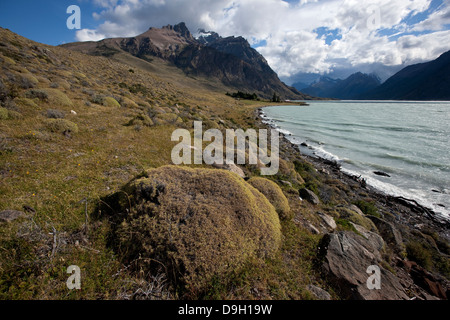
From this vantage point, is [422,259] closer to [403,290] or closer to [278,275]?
[403,290]

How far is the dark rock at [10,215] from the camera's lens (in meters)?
4.67

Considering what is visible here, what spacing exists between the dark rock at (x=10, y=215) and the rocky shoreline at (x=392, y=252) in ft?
28.8

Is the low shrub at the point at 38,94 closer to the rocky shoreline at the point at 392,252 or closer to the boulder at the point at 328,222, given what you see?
the rocky shoreline at the point at 392,252

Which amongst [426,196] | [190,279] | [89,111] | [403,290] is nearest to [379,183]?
[426,196]

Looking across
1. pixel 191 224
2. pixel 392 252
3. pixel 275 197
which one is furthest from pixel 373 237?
pixel 191 224

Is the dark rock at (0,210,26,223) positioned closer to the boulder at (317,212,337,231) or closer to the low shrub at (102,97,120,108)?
the boulder at (317,212,337,231)

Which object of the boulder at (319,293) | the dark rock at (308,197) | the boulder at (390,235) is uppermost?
the dark rock at (308,197)

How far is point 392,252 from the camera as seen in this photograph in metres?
8.12

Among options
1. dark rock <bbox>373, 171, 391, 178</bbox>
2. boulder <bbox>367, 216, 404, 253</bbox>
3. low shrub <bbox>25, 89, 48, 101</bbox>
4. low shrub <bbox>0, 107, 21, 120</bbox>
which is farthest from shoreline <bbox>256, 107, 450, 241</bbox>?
low shrub <bbox>25, 89, 48, 101</bbox>

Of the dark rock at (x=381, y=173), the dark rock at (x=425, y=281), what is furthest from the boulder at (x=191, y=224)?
the dark rock at (x=381, y=173)

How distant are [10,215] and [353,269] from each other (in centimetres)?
985

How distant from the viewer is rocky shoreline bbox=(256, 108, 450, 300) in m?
4.84

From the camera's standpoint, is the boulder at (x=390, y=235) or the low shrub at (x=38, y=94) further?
the low shrub at (x=38, y=94)

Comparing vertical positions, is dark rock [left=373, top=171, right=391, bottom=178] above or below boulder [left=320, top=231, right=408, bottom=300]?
below
